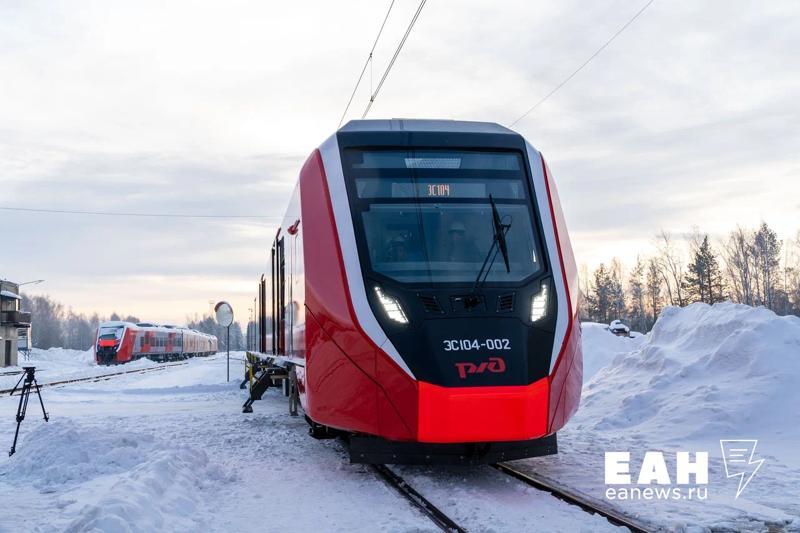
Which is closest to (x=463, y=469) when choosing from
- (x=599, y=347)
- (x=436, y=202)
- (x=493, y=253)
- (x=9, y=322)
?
(x=493, y=253)

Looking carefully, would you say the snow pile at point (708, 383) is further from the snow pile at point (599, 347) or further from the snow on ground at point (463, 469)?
the snow pile at point (599, 347)

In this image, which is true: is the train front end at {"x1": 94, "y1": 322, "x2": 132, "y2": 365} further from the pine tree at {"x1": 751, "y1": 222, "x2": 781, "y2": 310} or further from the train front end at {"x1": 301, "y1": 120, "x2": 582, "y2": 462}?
the pine tree at {"x1": 751, "y1": 222, "x2": 781, "y2": 310}

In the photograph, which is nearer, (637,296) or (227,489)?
(227,489)

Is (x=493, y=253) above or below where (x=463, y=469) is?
above

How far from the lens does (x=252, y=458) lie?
9.12 metres

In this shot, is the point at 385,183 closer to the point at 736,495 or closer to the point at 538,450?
the point at 538,450

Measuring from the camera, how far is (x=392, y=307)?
7074 mm

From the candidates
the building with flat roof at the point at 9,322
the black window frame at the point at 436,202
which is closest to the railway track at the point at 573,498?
the black window frame at the point at 436,202

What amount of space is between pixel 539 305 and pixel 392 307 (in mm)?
1508

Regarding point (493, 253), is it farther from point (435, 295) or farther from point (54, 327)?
point (54, 327)

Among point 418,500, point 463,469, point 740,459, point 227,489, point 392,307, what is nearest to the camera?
point 418,500

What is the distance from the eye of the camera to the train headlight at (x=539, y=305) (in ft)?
23.8

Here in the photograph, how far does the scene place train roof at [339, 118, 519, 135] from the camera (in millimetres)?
8195

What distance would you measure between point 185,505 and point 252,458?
2.80 meters
